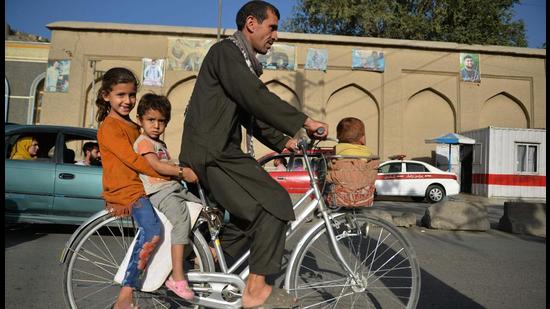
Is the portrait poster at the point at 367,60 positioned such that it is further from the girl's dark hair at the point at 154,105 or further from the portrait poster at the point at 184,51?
the girl's dark hair at the point at 154,105

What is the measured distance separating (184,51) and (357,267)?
22057mm

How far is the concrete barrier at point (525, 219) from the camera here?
8.27 meters

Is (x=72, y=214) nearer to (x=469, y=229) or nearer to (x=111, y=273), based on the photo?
(x=111, y=273)

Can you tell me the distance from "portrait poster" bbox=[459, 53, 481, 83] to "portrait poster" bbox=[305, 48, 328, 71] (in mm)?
8163

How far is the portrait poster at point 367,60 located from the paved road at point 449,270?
17.5 meters

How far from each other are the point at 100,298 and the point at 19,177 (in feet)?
14.3

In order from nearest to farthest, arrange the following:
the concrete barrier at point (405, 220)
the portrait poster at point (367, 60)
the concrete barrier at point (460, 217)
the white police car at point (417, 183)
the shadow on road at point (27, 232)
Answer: the shadow on road at point (27, 232), the concrete barrier at point (460, 217), the concrete barrier at point (405, 220), the white police car at point (417, 183), the portrait poster at point (367, 60)

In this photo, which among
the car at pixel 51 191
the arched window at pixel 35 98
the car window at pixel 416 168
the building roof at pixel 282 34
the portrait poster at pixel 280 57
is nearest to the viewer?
the car at pixel 51 191

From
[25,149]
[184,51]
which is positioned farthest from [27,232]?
[184,51]

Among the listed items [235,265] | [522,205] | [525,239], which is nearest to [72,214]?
[235,265]

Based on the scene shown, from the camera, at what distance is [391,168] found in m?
17.0

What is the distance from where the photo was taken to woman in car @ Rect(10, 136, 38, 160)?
21.4 feet

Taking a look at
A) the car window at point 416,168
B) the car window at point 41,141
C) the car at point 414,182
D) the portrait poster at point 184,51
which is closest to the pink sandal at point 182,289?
the car window at point 41,141

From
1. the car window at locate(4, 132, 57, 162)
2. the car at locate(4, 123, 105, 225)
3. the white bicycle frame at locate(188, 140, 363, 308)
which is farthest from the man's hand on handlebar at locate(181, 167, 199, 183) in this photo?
the car window at locate(4, 132, 57, 162)
